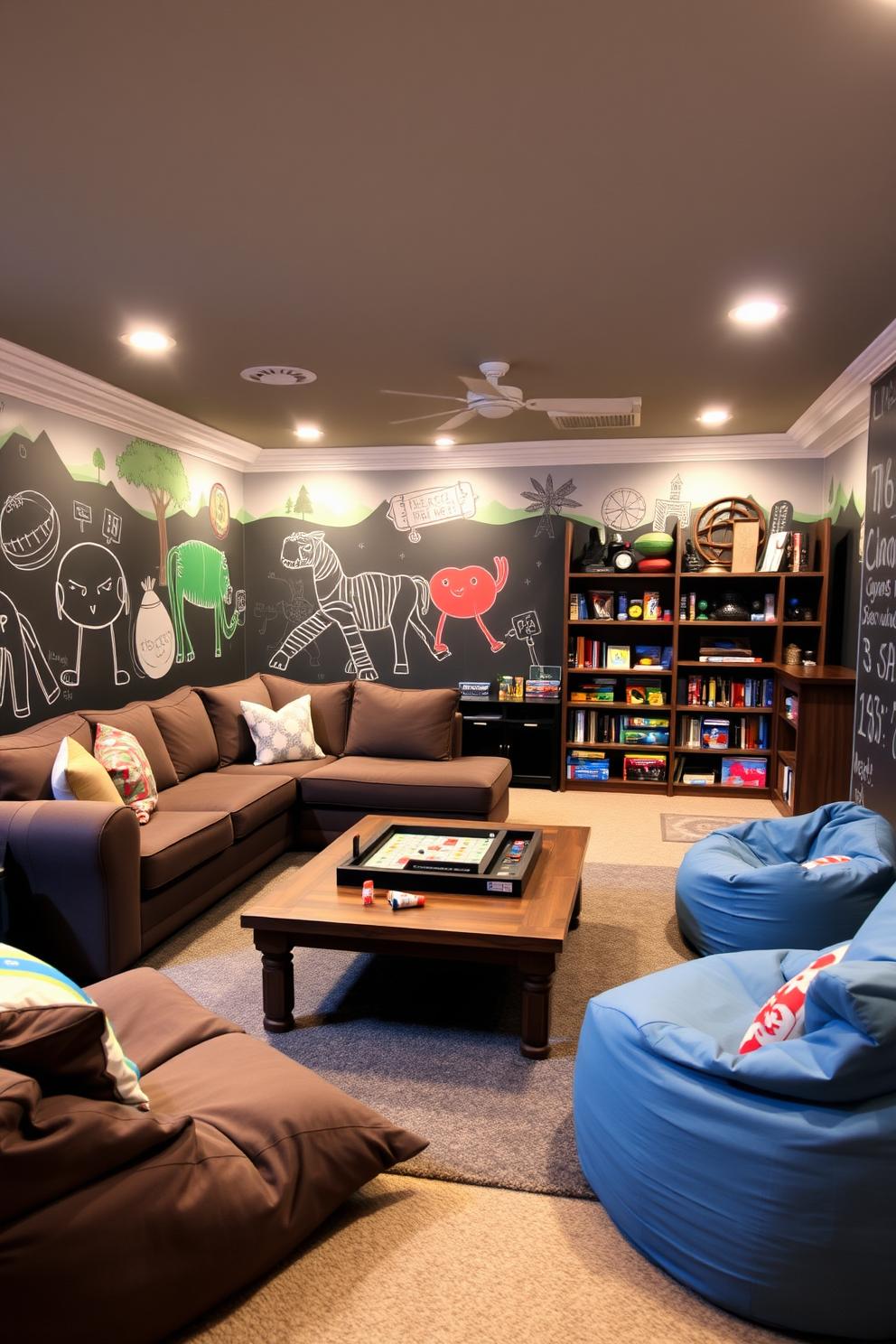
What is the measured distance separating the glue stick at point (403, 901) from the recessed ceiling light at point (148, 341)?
2.53 m

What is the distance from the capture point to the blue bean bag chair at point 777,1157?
4.89 feet

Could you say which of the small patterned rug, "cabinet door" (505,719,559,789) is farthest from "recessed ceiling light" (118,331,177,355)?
the small patterned rug

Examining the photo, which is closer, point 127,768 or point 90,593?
point 127,768

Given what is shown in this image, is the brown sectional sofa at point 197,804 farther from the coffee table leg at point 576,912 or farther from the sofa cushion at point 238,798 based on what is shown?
the coffee table leg at point 576,912

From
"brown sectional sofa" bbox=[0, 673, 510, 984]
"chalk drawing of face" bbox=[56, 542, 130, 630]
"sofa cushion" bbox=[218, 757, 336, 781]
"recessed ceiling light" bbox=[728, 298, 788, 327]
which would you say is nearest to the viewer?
"brown sectional sofa" bbox=[0, 673, 510, 984]

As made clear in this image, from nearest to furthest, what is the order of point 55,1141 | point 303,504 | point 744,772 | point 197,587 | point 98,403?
point 55,1141 → point 98,403 → point 197,587 → point 744,772 → point 303,504

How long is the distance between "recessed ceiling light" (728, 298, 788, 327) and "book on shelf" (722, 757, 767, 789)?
339 cm

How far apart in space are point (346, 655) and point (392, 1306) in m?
5.17

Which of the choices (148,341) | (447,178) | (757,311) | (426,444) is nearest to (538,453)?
(426,444)

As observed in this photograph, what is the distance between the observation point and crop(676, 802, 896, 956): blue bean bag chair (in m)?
2.86

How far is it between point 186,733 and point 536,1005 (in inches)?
111

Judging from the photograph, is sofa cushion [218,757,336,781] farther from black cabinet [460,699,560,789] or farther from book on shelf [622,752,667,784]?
book on shelf [622,752,667,784]

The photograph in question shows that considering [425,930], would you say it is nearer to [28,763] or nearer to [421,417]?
[28,763]

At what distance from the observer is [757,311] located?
3.24m
